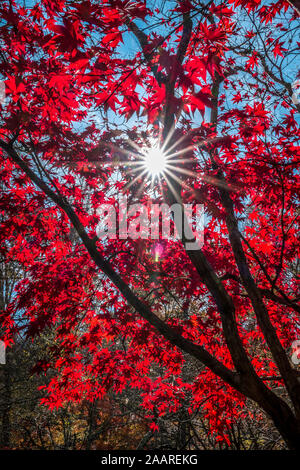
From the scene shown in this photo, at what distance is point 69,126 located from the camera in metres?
3.66

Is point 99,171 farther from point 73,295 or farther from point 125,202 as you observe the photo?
point 73,295

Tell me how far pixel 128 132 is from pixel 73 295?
8.02 ft

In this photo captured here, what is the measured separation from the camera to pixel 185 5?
1.95 metres

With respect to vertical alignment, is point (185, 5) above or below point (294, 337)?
above

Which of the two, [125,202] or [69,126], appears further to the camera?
[125,202]

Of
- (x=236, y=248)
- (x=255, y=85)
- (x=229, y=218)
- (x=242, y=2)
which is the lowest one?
(x=236, y=248)

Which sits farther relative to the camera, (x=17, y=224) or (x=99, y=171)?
(x=17, y=224)

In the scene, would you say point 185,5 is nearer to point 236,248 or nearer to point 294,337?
point 236,248

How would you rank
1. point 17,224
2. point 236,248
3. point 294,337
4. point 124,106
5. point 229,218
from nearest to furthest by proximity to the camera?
1. point 124,106
2. point 236,248
3. point 229,218
4. point 17,224
5. point 294,337

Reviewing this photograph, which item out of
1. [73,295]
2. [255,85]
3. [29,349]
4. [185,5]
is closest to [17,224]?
[73,295]

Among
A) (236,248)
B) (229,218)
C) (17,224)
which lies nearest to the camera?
(236,248)

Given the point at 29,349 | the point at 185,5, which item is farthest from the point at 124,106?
the point at 29,349

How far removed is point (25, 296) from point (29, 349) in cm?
624

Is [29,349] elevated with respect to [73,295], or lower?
lower
